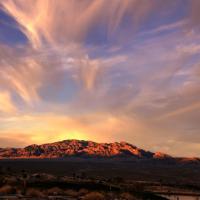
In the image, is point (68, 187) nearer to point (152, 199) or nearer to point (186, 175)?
point (152, 199)

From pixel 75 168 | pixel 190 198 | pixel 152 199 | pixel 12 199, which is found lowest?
pixel 12 199

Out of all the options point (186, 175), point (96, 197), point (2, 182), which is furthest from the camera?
point (186, 175)

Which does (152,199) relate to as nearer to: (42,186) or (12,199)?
(42,186)

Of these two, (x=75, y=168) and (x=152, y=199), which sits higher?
(x=75, y=168)

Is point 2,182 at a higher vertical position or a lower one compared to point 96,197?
higher

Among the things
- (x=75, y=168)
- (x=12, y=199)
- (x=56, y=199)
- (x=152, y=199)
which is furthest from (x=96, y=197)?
A: (x=75, y=168)

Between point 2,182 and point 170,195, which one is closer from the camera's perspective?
point 2,182

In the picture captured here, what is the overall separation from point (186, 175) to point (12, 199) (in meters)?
141

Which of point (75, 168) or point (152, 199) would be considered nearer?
point (152, 199)

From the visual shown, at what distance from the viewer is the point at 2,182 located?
6188 centimetres

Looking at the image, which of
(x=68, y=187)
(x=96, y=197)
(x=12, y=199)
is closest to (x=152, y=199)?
(x=68, y=187)

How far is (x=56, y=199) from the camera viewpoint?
1577 inches

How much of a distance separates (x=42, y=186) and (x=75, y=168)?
113 metres

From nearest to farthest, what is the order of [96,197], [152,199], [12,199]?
[12,199] < [96,197] < [152,199]
